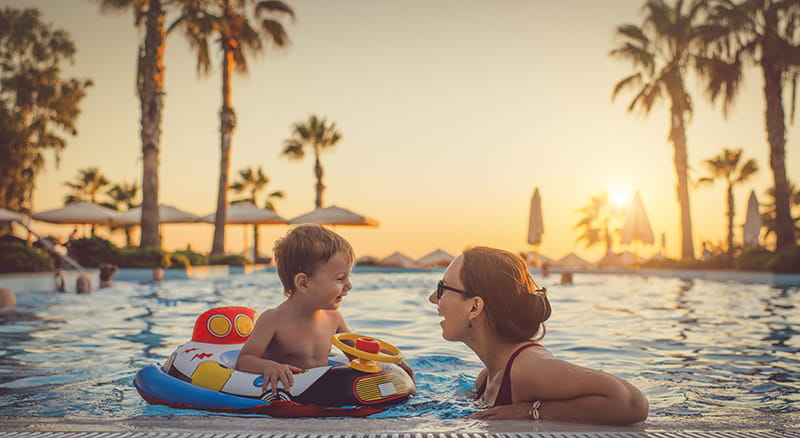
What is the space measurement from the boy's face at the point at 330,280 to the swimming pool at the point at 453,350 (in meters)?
0.69

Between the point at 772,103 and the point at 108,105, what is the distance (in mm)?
23329

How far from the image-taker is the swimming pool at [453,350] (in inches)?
137

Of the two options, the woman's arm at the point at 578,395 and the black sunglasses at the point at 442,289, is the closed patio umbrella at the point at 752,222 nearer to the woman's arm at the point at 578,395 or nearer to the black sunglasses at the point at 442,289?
the woman's arm at the point at 578,395

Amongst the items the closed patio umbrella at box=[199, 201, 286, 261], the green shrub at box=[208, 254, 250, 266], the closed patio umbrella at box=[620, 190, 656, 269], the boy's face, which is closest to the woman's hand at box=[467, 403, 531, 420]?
the boy's face

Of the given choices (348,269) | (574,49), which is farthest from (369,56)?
(348,269)

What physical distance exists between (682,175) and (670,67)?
471 cm

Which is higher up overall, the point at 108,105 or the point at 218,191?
the point at 108,105

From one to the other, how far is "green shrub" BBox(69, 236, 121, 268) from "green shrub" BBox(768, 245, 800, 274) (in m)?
19.3

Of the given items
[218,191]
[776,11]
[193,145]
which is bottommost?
[218,191]

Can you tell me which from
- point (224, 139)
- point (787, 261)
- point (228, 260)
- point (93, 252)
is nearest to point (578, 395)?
point (787, 261)

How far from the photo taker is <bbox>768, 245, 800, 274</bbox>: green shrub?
16.9 m

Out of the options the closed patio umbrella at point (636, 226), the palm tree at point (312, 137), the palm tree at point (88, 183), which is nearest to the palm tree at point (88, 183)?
the palm tree at point (88, 183)

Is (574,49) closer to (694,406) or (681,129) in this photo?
(681,129)

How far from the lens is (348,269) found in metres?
3.44
